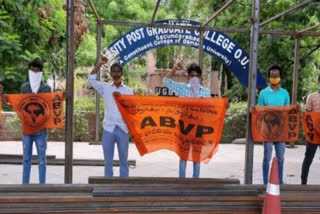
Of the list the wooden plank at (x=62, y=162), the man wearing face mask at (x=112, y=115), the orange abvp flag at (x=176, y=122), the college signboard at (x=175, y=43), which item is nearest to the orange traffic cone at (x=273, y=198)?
the orange abvp flag at (x=176, y=122)

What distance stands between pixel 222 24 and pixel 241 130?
350 centimetres

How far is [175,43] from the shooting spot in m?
10.1

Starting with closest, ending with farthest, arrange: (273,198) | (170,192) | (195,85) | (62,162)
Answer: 1. (273,198)
2. (170,192)
3. (195,85)
4. (62,162)

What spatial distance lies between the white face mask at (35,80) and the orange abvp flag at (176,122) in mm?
998

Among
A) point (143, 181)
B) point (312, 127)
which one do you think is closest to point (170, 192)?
point (143, 181)

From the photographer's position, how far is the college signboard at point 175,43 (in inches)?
395

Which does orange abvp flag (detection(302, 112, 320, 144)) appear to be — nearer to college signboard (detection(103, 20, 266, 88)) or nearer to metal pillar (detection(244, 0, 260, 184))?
metal pillar (detection(244, 0, 260, 184))

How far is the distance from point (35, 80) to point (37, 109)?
A: 1.17 ft

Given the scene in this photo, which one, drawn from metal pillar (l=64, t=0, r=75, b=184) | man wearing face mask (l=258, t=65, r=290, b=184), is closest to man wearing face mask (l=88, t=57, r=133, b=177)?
metal pillar (l=64, t=0, r=75, b=184)

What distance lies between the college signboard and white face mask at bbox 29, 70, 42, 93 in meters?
4.69

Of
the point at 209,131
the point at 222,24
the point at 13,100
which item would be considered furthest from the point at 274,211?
the point at 222,24

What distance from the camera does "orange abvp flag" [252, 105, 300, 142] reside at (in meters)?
5.49

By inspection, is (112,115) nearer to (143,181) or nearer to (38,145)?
(143,181)

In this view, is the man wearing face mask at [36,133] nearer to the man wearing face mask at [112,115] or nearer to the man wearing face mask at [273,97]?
the man wearing face mask at [112,115]
